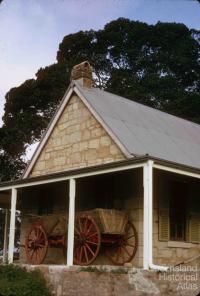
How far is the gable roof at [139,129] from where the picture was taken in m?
15.2

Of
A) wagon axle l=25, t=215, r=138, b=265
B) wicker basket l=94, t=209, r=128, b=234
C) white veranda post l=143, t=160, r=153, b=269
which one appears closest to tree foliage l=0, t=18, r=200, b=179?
wagon axle l=25, t=215, r=138, b=265

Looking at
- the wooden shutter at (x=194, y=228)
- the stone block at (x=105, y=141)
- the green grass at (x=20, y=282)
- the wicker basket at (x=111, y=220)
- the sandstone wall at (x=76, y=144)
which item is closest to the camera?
the green grass at (x=20, y=282)

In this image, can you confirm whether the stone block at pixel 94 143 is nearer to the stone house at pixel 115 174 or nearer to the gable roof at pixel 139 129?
the stone house at pixel 115 174

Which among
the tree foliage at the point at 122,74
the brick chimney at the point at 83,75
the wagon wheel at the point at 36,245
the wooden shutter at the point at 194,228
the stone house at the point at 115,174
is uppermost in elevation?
the tree foliage at the point at 122,74

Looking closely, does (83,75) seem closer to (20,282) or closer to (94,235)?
(94,235)

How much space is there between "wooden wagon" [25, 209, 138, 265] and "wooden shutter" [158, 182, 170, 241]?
2.82 feet

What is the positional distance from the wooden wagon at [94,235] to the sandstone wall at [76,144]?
2.02m

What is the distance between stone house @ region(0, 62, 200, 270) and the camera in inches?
552

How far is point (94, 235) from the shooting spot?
13750mm

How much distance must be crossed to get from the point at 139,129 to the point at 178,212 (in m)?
2.87

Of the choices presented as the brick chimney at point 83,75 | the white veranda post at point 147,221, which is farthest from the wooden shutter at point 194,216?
the brick chimney at point 83,75

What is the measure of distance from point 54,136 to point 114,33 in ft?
79.0

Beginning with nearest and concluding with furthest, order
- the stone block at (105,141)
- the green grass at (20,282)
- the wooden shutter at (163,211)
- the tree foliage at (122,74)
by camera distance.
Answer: the green grass at (20,282)
the wooden shutter at (163,211)
the stone block at (105,141)
the tree foliage at (122,74)

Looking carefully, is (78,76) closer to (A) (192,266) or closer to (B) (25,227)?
(B) (25,227)
